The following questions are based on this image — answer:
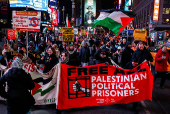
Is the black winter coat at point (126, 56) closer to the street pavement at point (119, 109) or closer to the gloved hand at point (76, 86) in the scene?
the street pavement at point (119, 109)

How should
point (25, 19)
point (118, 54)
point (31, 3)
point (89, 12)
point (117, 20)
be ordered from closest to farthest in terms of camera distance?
point (25, 19)
point (117, 20)
point (118, 54)
point (31, 3)
point (89, 12)

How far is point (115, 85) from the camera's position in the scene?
5.11 meters

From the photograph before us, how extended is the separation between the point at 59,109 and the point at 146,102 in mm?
3200

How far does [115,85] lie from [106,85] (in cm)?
28

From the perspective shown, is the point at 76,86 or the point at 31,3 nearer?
the point at 76,86

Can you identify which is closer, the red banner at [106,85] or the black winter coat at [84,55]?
the red banner at [106,85]

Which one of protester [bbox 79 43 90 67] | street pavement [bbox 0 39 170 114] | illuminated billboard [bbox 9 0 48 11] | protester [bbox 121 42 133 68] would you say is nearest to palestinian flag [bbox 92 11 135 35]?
protester [bbox 121 42 133 68]

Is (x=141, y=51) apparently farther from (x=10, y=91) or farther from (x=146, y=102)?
(x=10, y=91)

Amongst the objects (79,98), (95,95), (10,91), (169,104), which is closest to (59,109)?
(79,98)

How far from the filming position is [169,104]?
5840 millimetres

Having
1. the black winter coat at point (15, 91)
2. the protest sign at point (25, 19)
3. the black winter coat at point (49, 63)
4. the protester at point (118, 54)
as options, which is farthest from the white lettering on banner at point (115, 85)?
the protester at point (118, 54)

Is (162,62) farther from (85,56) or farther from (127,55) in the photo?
(85,56)

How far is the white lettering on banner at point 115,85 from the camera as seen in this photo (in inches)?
200

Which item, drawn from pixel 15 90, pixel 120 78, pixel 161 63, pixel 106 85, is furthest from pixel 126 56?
pixel 15 90
